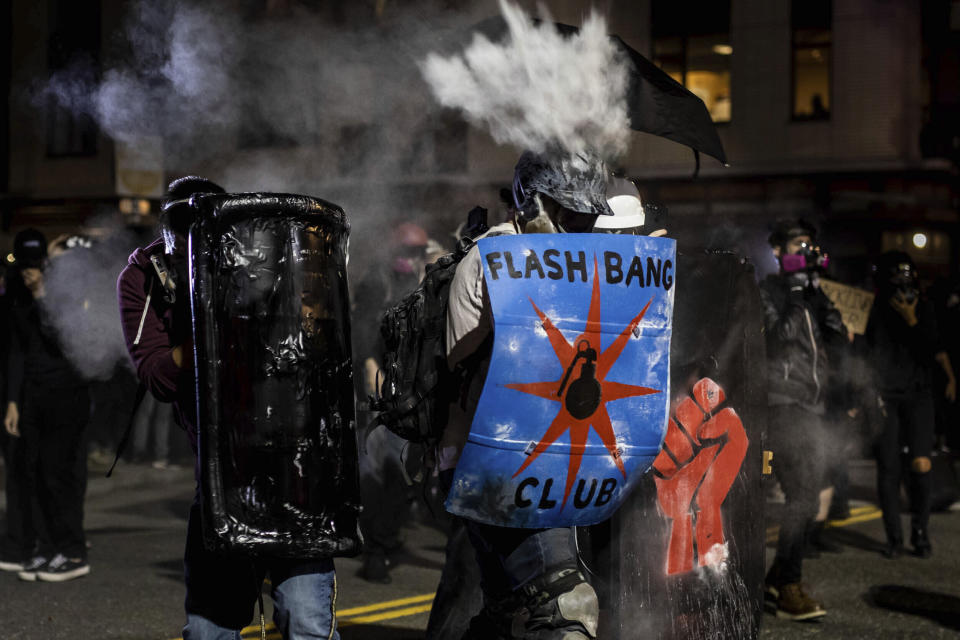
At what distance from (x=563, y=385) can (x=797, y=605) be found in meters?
3.13

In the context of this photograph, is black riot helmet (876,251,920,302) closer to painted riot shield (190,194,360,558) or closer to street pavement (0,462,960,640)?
street pavement (0,462,960,640)

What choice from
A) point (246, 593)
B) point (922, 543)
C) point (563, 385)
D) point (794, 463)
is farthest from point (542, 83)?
point (922, 543)

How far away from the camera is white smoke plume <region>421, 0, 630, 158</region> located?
401cm

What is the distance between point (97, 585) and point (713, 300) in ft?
13.0

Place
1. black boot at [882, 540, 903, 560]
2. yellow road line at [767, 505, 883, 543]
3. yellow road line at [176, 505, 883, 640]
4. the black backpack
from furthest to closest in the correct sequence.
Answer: yellow road line at [767, 505, 883, 543]
black boot at [882, 540, 903, 560]
yellow road line at [176, 505, 883, 640]
the black backpack

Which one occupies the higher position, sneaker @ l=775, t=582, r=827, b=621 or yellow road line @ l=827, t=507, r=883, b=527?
sneaker @ l=775, t=582, r=827, b=621

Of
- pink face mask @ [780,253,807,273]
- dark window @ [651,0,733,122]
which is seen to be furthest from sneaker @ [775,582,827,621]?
dark window @ [651,0,733,122]

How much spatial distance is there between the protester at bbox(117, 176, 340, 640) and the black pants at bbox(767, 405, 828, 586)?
311 cm

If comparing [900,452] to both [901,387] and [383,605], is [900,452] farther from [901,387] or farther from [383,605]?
[383,605]

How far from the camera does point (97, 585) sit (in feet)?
20.7

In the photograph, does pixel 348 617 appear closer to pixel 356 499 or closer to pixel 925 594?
pixel 356 499

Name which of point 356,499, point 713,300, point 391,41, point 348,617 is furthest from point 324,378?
point 391,41

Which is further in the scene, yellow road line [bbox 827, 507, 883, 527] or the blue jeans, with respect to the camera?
yellow road line [bbox 827, 507, 883, 527]

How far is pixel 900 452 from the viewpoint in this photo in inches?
318
